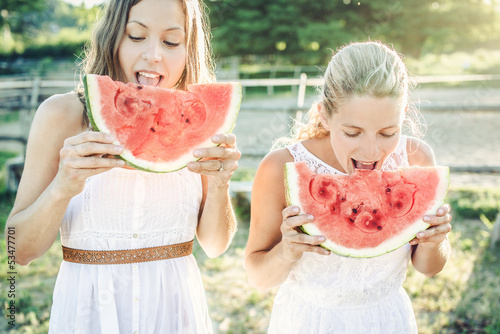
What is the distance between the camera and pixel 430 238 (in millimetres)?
1624

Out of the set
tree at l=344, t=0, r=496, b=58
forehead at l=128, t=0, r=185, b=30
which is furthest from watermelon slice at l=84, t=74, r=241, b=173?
tree at l=344, t=0, r=496, b=58

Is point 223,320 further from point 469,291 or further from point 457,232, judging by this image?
point 457,232

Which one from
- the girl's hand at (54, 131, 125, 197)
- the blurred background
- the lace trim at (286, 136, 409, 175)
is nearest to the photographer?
the girl's hand at (54, 131, 125, 197)

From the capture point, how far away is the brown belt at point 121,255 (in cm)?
173

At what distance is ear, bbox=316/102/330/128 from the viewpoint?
185cm

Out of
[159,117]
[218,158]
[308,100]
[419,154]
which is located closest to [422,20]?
[308,100]

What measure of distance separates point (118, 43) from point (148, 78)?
20 centimetres

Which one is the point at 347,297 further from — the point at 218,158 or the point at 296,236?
the point at 218,158

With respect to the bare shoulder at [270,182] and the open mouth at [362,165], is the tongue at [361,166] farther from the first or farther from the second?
the bare shoulder at [270,182]

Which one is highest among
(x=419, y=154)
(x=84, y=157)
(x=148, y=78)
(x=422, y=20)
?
(x=422, y=20)

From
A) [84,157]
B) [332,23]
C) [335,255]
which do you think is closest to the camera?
[84,157]

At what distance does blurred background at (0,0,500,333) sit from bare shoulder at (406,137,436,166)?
26cm

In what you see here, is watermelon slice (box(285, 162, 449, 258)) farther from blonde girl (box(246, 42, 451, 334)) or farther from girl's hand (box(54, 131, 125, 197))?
girl's hand (box(54, 131, 125, 197))

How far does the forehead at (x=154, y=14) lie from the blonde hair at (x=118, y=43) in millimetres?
30
